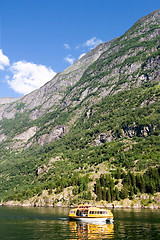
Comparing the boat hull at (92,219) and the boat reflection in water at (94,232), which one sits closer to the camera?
the boat reflection in water at (94,232)

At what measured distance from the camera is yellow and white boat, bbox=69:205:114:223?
3199 inches

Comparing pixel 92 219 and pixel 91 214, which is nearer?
pixel 92 219

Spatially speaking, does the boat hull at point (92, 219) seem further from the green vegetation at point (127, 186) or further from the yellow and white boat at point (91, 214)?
the green vegetation at point (127, 186)

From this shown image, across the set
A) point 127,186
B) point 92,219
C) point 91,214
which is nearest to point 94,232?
point 92,219

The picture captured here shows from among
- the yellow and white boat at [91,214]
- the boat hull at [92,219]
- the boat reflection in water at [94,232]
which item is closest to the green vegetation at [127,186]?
the yellow and white boat at [91,214]

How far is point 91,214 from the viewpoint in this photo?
8656 cm

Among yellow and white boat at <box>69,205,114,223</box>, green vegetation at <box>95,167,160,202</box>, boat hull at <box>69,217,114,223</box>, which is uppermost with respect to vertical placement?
green vegetation at <box>95,167,160,202</box>

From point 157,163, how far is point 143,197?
4717 cm

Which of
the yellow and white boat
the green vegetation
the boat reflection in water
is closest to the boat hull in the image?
the yellow and white boat

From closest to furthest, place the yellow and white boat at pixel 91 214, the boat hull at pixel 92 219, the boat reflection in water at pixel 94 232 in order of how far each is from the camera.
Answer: the boat reflection in water at pixel 94 232 → the boat hull at pixel 92 219 → the yellow and white boat at pixel 91 214

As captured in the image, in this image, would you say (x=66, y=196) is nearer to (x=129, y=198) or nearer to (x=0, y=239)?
(x=129, y=198)

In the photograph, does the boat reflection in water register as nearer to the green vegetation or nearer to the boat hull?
the boat hull

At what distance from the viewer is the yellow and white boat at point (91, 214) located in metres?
81.3

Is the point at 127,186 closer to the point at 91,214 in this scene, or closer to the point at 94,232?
the point at 91,214
